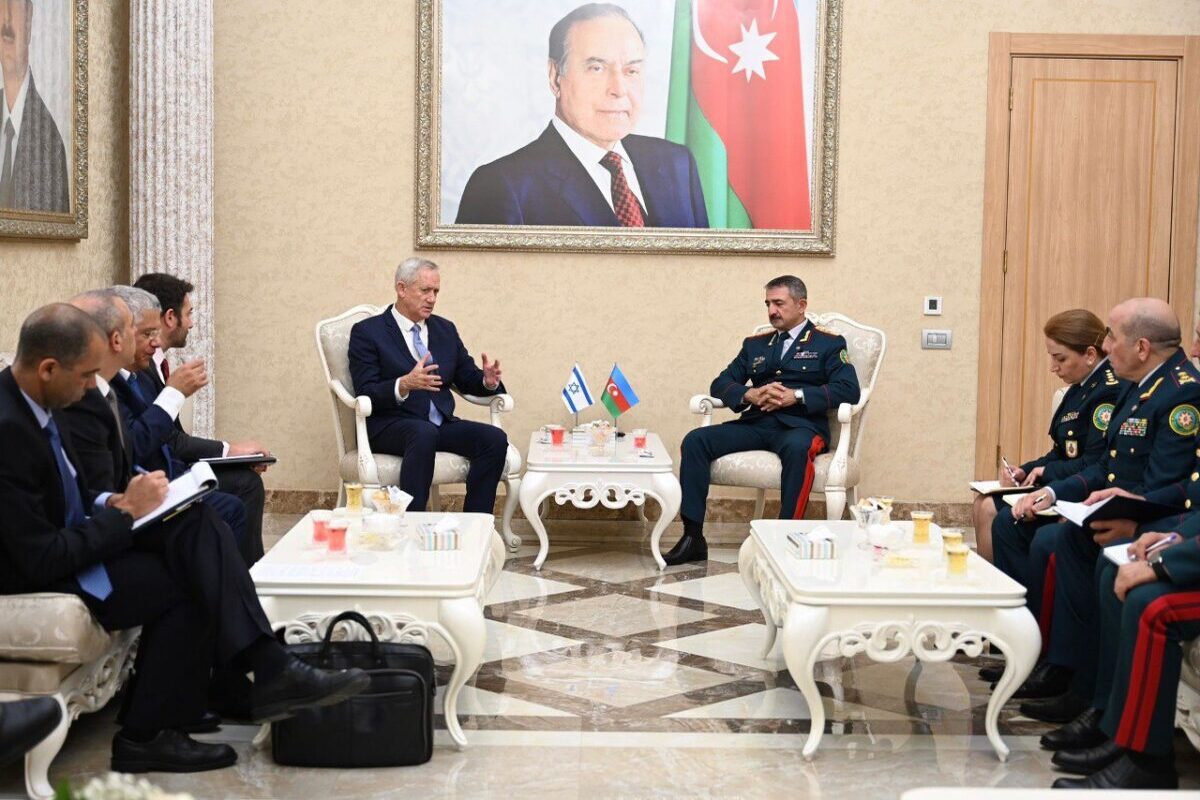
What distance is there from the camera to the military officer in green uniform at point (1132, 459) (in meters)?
3.86

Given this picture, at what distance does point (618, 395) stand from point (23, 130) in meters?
2.94

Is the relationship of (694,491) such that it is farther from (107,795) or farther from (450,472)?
(107,795)

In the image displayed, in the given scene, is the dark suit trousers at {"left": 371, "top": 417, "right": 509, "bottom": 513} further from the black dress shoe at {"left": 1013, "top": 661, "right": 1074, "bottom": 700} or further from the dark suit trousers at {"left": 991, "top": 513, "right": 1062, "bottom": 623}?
the black dress shoe at {"left": 1013, "top": 661, "right": 1074, "bottom": 700}

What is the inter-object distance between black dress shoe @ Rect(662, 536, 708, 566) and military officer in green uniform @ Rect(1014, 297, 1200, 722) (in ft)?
7.73

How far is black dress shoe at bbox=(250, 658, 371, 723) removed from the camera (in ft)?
10.8

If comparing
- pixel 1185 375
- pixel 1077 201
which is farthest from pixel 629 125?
pixel 1185 375

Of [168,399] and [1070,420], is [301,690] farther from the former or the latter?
[1070,420]

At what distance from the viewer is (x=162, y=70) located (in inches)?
254

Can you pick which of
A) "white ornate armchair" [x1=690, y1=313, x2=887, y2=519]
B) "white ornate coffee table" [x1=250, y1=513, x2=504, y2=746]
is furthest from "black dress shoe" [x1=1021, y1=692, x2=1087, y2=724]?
"white ornate armchair" [x1=690, y1=313, x2=887, y2=519]

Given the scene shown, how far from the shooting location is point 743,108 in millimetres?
6926

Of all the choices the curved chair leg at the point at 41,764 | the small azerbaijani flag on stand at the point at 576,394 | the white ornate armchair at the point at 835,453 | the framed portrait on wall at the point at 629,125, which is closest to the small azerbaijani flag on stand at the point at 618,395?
the small azerbaijani flag on stand at the point at 576,394

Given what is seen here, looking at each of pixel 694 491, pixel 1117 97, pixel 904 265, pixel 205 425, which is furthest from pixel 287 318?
A: pixel 1117 97

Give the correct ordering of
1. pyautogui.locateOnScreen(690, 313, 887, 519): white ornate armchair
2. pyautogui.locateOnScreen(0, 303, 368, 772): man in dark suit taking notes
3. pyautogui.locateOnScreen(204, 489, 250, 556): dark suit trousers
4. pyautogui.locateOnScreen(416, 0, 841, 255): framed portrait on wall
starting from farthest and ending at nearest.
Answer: pyautogui.locateOnScreen(416, 0, 841, 255): framed portrait on wall
pyautogui.locateOnScreen(690, 313, 887, 519): white ornate armchair
pyautogui.locateOnScreen(204, 489, 250, 556): dark suit trousers
pyautogui.locateOnScreen(0, 303, 368, 772): man in dark suit taking notes

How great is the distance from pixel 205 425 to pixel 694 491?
2.43 m
